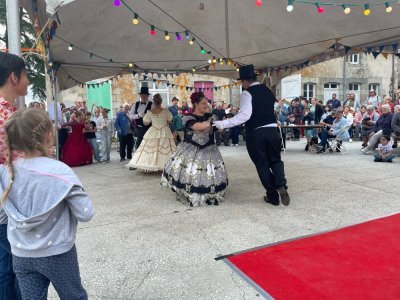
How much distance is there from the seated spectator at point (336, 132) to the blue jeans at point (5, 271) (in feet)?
30.6

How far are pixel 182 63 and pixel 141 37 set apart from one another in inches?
96.6

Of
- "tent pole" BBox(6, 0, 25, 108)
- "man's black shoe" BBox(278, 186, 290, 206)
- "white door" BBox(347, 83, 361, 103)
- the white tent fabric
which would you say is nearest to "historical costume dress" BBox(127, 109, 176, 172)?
the white tent fabric

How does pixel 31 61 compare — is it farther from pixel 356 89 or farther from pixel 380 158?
pixel 356 89

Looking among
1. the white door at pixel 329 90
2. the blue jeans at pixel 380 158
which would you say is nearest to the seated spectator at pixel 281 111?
the blue jeans at pixel 380 158

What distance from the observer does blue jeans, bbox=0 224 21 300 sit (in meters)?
1.77

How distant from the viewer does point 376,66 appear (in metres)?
23.5

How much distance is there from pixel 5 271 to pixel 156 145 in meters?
5.26

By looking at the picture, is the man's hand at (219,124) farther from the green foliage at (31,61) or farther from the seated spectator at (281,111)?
the green foliage at (31,61)

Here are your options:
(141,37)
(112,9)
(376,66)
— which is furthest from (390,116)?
(376,66)

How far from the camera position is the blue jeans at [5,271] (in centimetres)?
177

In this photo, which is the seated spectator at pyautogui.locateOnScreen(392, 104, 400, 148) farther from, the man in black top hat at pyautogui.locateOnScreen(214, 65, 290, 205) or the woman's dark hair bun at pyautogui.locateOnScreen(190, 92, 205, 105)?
the woman's dark hair bun at pyautogui.locateOnScreen(190, 92, 205, 105)

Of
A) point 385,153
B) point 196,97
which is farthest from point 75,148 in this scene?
point 385,153

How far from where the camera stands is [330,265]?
272cm

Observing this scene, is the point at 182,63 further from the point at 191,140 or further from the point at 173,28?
the point at 191,140
